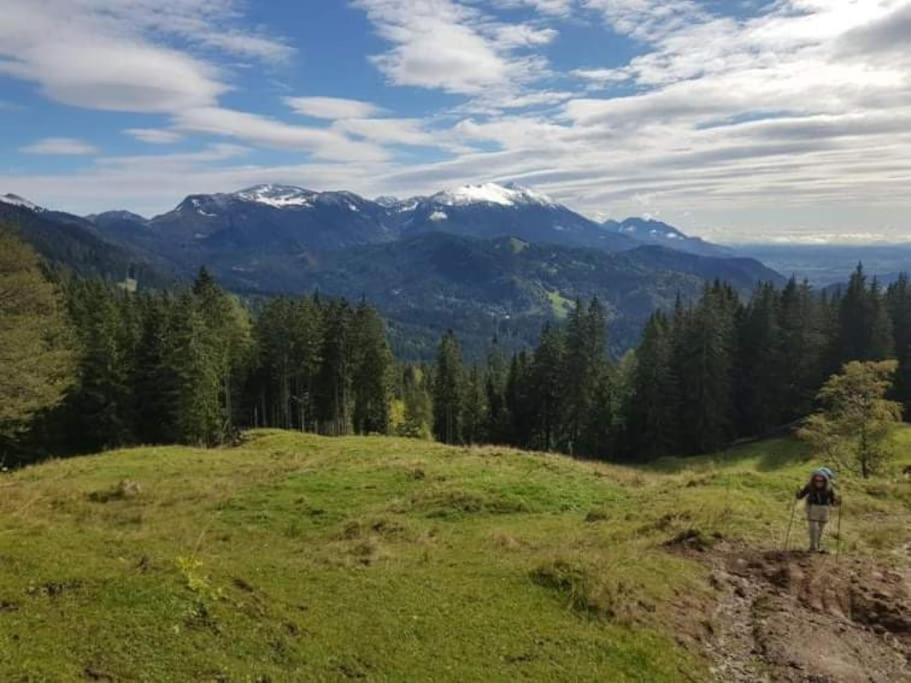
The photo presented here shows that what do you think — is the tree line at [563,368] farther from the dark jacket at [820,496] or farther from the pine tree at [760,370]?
the dark jacket at [820,496]

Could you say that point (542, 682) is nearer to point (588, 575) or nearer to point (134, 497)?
point (588, 575)

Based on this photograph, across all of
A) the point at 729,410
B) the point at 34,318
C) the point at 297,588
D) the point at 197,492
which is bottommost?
the point at 729,410

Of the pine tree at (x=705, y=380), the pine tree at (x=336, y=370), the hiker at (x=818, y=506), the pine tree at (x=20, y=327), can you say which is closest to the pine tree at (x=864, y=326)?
the pine tree at (x=705, y=380)

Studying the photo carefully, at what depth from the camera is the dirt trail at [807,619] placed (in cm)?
1394

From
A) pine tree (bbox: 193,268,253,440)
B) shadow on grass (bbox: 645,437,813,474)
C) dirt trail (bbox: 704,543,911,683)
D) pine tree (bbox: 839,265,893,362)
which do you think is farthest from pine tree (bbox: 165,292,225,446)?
pine tree (bbox: 839,265,893,362)

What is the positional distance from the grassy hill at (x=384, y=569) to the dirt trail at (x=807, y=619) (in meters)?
0.59

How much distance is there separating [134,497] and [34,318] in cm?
1543

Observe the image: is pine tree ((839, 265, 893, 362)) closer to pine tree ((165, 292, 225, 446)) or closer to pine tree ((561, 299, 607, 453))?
pine tree ((561, 299, 607, 453))

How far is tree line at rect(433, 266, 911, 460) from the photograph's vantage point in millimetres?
79312

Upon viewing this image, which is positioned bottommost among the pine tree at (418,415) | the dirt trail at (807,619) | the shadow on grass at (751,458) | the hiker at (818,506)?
the pine tree at (418,415)

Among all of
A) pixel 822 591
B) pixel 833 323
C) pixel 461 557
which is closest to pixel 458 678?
pixel 461 557

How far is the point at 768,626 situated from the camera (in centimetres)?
1548

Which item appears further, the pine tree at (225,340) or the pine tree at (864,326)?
the pine tree at (864,326)

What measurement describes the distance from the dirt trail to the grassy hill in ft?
1.94
